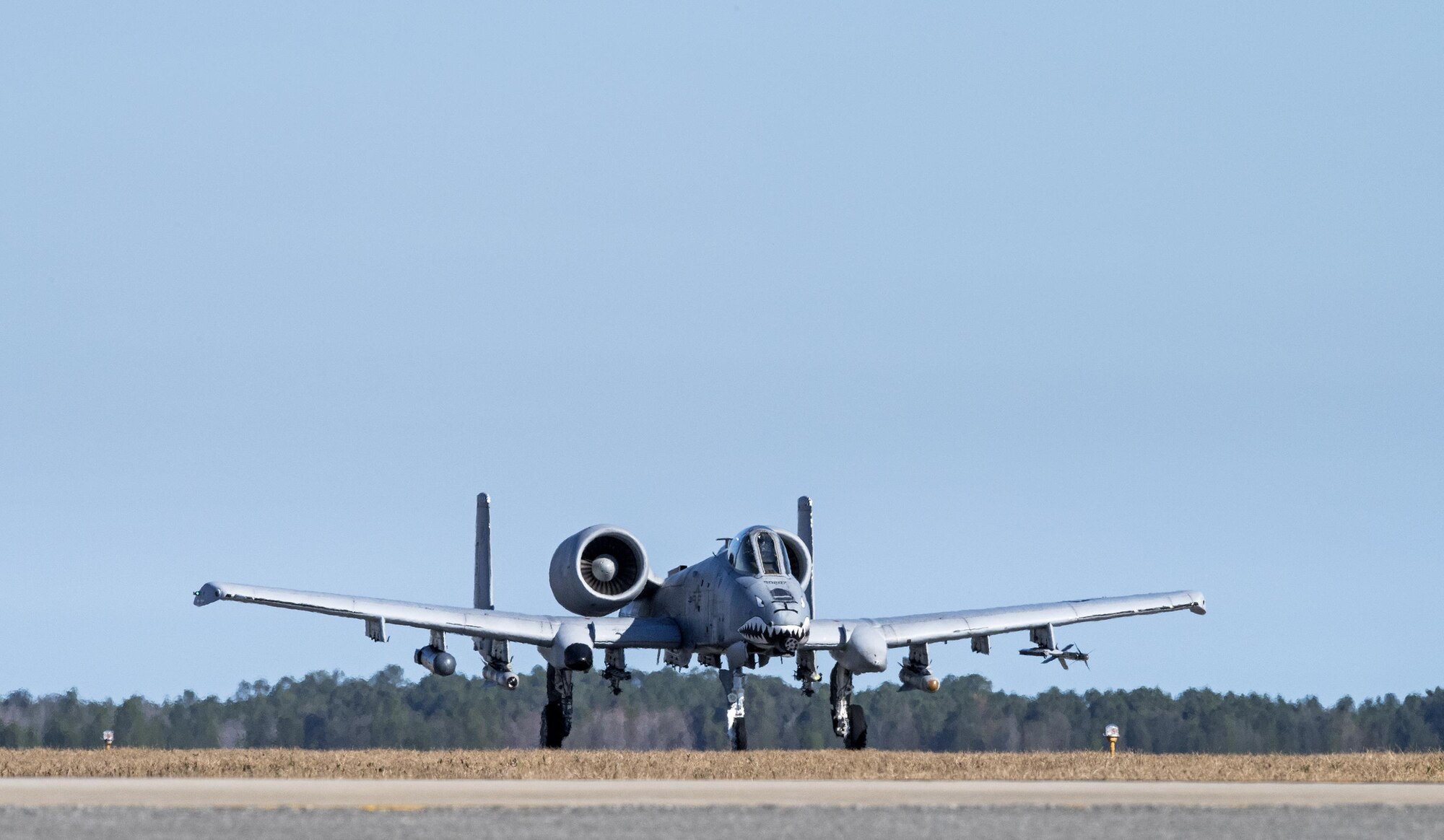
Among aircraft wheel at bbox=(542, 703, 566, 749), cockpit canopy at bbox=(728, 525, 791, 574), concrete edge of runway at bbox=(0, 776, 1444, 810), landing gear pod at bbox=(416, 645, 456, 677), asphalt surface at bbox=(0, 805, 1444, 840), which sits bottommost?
asphalt surface at bbox=(0, 805, 1444, 840)

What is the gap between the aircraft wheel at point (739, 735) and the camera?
3762 cm

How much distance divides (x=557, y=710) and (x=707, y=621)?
152 inches

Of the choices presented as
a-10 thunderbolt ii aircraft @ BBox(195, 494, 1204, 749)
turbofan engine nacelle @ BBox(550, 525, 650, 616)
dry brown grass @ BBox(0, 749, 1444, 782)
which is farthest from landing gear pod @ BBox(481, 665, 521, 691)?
dry brown grass @ BBox(0, 749, 1444, 782)

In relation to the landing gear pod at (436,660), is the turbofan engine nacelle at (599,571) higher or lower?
higher

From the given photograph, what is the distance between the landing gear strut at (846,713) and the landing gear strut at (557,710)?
538 cm

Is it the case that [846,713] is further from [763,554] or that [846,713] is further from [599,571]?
[599,571]

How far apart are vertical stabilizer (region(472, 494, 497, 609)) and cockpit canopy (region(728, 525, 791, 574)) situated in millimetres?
13412

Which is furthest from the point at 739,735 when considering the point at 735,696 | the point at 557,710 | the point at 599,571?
the point at 599,571

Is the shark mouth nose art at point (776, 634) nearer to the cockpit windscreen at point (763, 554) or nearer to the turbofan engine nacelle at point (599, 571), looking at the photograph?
the cockpit windscreen at point (763, 554)

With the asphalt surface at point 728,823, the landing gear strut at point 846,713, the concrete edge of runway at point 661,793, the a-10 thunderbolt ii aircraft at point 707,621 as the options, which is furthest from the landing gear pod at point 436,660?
the asphalt surface at point 728,823

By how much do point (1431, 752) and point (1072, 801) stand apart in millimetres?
19463

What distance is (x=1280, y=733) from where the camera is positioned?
3130 inches

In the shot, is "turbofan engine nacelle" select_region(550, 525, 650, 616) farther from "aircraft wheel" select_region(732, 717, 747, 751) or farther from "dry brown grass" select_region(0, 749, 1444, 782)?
"dry brown grass" select_region(0, 749, 1444, 782)

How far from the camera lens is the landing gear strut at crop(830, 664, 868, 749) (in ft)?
140
